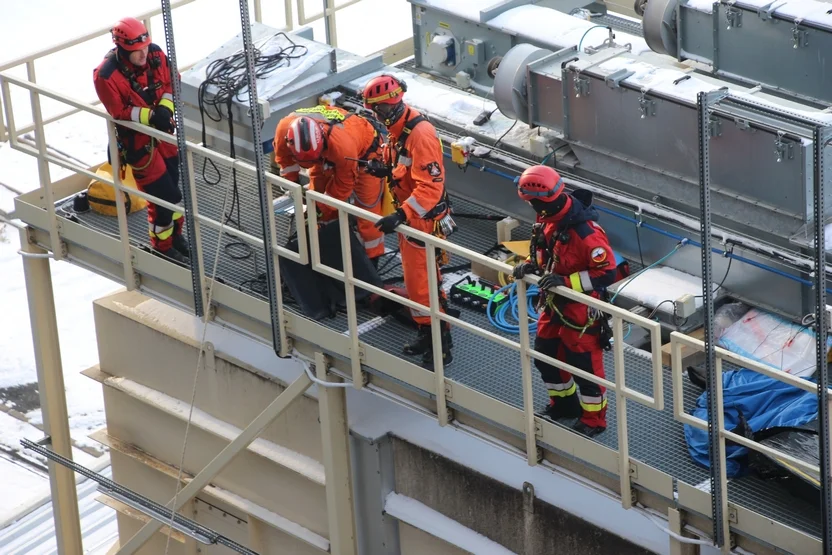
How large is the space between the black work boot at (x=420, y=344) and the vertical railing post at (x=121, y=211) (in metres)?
2.46

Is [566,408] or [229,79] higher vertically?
[229,79]

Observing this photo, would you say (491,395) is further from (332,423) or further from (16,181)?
(16,181)

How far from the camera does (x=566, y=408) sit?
384 inches

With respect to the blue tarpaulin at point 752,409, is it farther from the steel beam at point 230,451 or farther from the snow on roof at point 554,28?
the snow on roof at point 554,28

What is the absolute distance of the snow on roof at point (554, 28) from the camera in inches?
517

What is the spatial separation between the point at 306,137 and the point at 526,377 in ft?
7.64

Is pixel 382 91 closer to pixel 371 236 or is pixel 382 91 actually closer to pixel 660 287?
pixel 371 236

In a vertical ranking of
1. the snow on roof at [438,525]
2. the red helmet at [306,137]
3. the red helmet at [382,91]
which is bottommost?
the snow on roof at [438,525]

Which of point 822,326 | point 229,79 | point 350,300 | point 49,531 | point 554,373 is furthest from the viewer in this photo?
point 49,531

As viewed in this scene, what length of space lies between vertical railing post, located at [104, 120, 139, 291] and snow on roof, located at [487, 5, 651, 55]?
391 cm

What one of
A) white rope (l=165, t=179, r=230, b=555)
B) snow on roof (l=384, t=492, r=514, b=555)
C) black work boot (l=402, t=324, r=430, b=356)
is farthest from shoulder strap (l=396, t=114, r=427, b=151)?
snow on roof (l=384, t=492, r=514, b=555)

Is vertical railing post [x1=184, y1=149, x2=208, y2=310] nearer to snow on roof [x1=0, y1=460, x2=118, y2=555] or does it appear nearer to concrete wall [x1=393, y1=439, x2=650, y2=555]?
concrete wall [x1=393, y1=439, x2=650, y2=555]

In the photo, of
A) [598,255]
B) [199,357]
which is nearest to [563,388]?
[598,255]

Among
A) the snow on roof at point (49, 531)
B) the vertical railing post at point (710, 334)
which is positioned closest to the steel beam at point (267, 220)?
the vertical railing post at point (710, 334)
